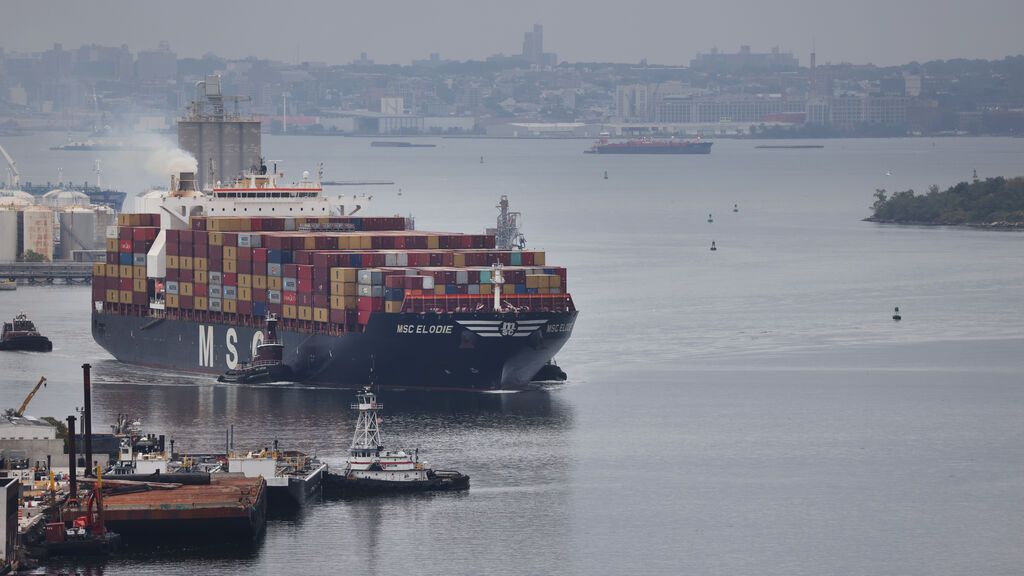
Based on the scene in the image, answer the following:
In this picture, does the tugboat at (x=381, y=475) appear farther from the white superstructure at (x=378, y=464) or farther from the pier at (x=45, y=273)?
the pier at (x=45, y=273)

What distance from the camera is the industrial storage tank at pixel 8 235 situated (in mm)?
108562

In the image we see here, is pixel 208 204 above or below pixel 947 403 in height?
above

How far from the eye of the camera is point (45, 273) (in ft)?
340

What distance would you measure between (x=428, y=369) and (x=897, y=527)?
1901cm

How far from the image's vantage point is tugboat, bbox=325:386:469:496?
4803 cm

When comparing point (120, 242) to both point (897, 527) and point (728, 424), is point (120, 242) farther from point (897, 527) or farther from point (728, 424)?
point (897, 527)

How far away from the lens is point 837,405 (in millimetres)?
61219

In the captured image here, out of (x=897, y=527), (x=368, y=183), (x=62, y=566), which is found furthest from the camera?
(x=368, y=183)

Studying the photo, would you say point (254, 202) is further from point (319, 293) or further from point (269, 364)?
point (269, 364)

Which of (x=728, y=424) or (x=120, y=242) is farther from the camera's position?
(x=120, y=242)

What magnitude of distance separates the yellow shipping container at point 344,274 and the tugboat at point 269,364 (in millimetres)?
2613

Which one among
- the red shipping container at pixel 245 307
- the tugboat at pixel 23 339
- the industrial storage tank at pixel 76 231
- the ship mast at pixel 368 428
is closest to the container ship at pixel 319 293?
the red shipping container at pixel 245 307

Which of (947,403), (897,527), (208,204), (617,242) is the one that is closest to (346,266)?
(208,204)

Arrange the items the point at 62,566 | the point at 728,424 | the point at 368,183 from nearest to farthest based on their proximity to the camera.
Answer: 1. the point at 62,566
2. the point at 728,424
3. the point at 368,183
